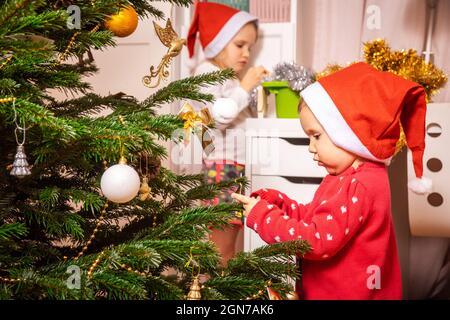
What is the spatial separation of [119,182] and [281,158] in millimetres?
1055

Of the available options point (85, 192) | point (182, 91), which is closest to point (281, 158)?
point (182, 91)

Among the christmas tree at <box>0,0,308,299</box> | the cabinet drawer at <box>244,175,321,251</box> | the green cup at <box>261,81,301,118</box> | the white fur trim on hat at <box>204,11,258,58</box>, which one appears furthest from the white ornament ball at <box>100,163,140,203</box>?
the white fur trim on hat at <box>204,11,258,58</box>

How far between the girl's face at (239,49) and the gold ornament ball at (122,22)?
1.15m

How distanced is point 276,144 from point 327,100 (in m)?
0.60

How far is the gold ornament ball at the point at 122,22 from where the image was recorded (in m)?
0.84

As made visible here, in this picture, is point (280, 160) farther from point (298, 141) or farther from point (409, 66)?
point (409, 66)

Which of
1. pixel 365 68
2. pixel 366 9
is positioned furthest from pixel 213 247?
pixel 366 9

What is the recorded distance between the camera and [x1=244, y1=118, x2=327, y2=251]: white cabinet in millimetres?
1657

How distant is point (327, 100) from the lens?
3.58 feet

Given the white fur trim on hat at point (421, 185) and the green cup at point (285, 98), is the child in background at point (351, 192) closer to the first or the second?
the white fur trim on hat at point (421, 185)

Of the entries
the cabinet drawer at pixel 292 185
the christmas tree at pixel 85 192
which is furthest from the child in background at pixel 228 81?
the christmas tree at pixel 85 192

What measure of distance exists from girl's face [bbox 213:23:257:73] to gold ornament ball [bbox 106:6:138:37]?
115cm

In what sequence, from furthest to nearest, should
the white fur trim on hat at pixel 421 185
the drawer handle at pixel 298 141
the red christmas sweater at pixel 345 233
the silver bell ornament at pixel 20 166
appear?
1. the drawer handle at pixel 298 141
2. the white fur trim on hat at pixel 421 185
3. the red christmas sweater at pixel 345 233
4. the silver bell ornament at pixel 20 166

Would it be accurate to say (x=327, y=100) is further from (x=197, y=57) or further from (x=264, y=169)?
(x=197, y=57)
